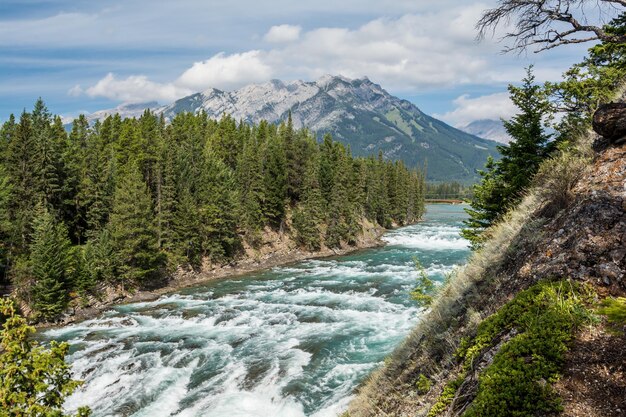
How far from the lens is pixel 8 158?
42688 mm

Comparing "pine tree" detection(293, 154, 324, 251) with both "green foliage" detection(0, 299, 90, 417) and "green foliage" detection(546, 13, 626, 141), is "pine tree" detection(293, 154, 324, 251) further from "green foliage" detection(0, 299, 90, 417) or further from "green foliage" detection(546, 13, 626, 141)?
"green foliage" detection(0, 299, 90, 417)

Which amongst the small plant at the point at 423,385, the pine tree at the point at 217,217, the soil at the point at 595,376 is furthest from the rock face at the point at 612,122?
the pine tree at the point at 217,217

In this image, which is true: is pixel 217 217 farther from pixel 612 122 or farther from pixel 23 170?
pixel 612 122

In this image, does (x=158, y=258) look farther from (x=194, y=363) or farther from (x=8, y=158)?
(x=194, y=363)

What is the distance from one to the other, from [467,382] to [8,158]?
5217cm

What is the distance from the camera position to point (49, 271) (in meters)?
33.3

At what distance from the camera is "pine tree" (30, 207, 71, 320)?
3184 cm

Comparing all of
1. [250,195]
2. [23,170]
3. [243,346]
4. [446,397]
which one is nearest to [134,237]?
[23,170]

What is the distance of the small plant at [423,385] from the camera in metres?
7.87

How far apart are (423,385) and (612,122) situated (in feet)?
23.8

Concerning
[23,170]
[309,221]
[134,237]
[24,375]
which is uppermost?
[23,170]

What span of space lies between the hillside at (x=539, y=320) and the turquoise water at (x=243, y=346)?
7355 mm

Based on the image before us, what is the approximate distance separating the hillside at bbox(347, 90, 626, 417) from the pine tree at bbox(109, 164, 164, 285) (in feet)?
121

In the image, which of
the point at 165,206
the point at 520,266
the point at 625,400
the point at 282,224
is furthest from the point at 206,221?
the point at 625,400
